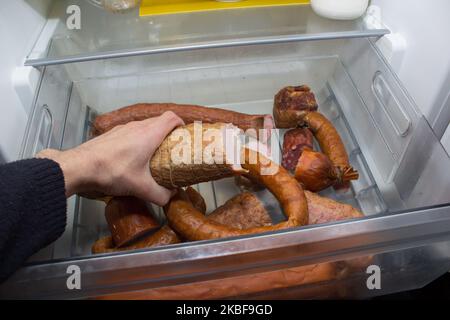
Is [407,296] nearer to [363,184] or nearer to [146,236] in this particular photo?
[363,184]

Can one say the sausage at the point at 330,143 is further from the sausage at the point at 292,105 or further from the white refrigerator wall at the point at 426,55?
the white refrigerator wall at the point at 426,55

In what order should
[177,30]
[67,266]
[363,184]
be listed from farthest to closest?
[177,30], [363,184], [67,266]

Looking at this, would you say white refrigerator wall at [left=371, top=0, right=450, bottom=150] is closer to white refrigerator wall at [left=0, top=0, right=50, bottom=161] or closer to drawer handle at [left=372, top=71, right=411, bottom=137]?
drawer handle at [left=372, top=71, right=411, bottom=137]

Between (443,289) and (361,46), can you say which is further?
(361,46)

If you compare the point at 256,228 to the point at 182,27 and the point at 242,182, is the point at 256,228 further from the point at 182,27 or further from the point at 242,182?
the point at 182,27

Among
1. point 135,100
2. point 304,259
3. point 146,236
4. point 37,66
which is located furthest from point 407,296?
point 37,66

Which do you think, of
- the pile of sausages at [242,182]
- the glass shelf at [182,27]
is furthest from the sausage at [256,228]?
the glass shelf at [182,27]

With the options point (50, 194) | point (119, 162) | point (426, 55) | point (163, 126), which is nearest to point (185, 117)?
point (163, 126)
